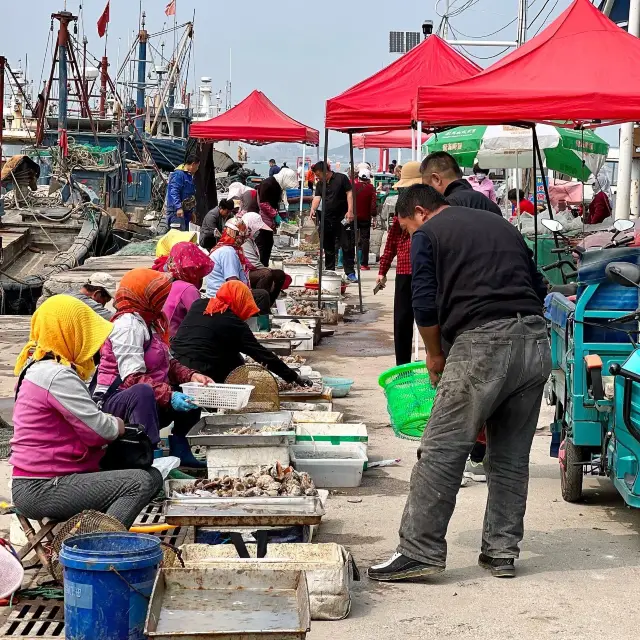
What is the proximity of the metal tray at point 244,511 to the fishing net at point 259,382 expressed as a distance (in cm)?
239

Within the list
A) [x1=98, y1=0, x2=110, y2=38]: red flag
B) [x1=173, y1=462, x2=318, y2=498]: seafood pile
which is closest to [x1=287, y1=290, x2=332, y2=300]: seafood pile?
[x1=173, y1=462, x2=318, y2=498]: seafood pile

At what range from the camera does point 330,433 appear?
7.76 metres

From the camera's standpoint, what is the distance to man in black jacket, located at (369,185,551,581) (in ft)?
17.8

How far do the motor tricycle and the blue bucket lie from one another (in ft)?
8.57

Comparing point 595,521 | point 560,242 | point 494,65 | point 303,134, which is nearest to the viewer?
point 595,521

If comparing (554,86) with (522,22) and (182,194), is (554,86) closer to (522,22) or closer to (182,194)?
(182,194)

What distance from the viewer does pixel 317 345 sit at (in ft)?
46.0

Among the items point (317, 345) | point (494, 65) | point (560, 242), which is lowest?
point (317, 345)

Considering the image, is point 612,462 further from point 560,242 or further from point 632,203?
point 632,203

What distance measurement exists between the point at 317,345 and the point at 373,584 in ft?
28.2

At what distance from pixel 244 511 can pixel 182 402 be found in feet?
6.07

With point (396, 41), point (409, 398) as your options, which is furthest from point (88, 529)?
point (396, 41)

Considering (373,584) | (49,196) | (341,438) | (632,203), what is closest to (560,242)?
(632,203)

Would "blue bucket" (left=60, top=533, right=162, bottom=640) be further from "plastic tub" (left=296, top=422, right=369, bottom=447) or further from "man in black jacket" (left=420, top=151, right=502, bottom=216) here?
"man in black jacket" (left=420, top=151, right=502, bottom=216)
